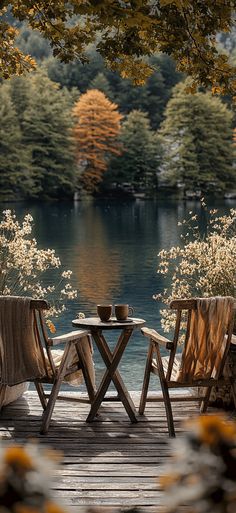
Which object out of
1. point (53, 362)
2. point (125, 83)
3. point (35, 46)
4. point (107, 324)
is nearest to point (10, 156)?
point (125, 83)

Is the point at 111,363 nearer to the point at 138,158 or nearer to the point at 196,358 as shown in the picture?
the point at 196,358

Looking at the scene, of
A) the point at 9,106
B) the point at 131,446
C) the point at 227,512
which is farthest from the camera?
the point at 9,106

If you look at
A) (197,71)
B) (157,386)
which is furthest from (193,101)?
(197,71)

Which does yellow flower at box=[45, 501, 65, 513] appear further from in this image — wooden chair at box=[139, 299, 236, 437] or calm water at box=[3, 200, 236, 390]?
calm water at box=[3, 200, 236, 390]

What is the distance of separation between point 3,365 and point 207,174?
2506 inches

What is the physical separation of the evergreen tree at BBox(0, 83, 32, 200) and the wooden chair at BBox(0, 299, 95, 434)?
179ft

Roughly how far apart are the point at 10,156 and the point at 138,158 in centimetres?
1344

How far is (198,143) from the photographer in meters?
68.3

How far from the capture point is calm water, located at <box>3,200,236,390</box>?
1511 cm

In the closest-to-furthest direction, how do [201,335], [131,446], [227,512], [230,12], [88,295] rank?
[227,512], [230,12], [131,446], [201,335], [88,295]

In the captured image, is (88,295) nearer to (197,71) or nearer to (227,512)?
(197,71)

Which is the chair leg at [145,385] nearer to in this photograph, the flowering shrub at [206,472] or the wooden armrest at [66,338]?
the wooden armrest at [66,338]

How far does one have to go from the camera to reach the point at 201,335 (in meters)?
5.02

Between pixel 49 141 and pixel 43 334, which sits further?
pixel 49 141
